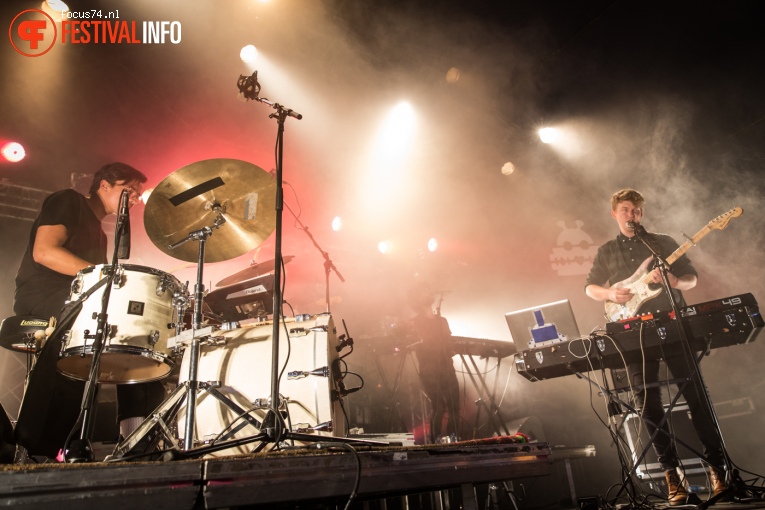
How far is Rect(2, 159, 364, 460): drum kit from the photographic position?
95.0 inches

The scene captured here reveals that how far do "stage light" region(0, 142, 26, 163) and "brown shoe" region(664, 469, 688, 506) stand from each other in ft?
27.1

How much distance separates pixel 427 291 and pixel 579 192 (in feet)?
12.5

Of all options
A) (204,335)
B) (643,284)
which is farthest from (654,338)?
(204,335)

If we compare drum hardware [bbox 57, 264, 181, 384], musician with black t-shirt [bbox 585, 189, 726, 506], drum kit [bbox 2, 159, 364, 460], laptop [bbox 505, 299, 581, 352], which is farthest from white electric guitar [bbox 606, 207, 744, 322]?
drum hardware [bbox 57, 264, 181, 384]

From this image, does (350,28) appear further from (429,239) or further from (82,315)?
(82,315)

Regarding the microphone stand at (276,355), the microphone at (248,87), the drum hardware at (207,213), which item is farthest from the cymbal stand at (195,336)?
the microphone at (248,87)

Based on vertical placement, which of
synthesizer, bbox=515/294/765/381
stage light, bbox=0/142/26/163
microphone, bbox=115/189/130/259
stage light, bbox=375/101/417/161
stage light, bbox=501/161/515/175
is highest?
stage light, bbox=375/101/417/161

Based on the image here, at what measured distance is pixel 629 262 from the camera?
4031mm

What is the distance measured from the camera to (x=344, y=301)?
8109 mm

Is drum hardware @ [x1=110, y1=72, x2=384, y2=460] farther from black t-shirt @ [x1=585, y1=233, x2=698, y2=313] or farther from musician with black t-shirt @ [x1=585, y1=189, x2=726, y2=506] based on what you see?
black t-shirt @ [x1=585, y1=233, x2=698, y2=313]

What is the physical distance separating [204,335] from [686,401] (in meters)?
3.30

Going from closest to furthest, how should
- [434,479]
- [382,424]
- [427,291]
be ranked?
1. [434,479]
2. [382,424]
3. [427,291]

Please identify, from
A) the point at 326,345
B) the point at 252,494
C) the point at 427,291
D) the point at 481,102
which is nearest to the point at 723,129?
the point at 481,102

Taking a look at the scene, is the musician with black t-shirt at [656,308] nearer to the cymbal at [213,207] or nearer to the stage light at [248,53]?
the cymbal at [213,207]
